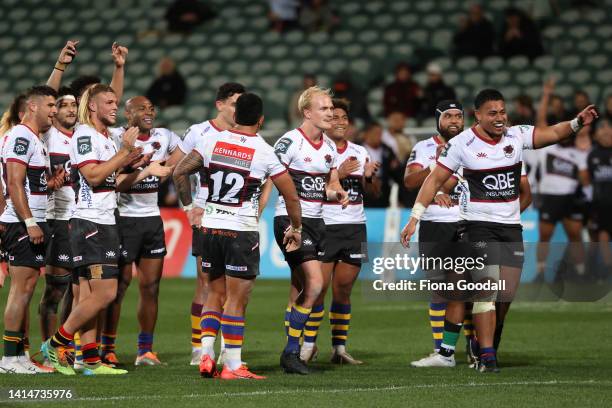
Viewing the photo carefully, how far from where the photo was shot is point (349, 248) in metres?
11.0

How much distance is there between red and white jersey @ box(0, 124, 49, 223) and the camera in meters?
9.79

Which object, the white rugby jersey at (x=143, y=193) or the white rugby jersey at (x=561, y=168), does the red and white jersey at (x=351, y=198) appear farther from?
the white rugby jersey at (x=561, y=168)

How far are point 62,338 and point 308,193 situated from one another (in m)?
2.42

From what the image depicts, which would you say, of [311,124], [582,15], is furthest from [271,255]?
[311,124]

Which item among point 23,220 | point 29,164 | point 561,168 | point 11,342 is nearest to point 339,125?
point 29,164

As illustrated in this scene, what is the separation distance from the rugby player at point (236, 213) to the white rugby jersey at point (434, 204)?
2.21 m

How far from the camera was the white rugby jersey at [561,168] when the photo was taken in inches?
723

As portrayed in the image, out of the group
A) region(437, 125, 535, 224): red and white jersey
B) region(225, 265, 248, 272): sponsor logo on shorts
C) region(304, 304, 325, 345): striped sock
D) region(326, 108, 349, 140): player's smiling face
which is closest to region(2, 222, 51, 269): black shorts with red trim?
region(225, 265, 248, 272): sponsor logo on shorts

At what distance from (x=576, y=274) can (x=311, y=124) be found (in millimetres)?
9037

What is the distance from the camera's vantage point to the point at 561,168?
18406 millimetres

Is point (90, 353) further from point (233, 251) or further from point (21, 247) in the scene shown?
point (233, 251)

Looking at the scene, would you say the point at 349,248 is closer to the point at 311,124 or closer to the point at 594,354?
the point at 311,124

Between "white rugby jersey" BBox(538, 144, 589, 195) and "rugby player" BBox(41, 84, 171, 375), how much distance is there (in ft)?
32.2

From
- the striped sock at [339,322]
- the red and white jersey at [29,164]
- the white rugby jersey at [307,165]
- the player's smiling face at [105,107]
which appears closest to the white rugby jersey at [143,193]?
the player's smiling face at [105,107]
